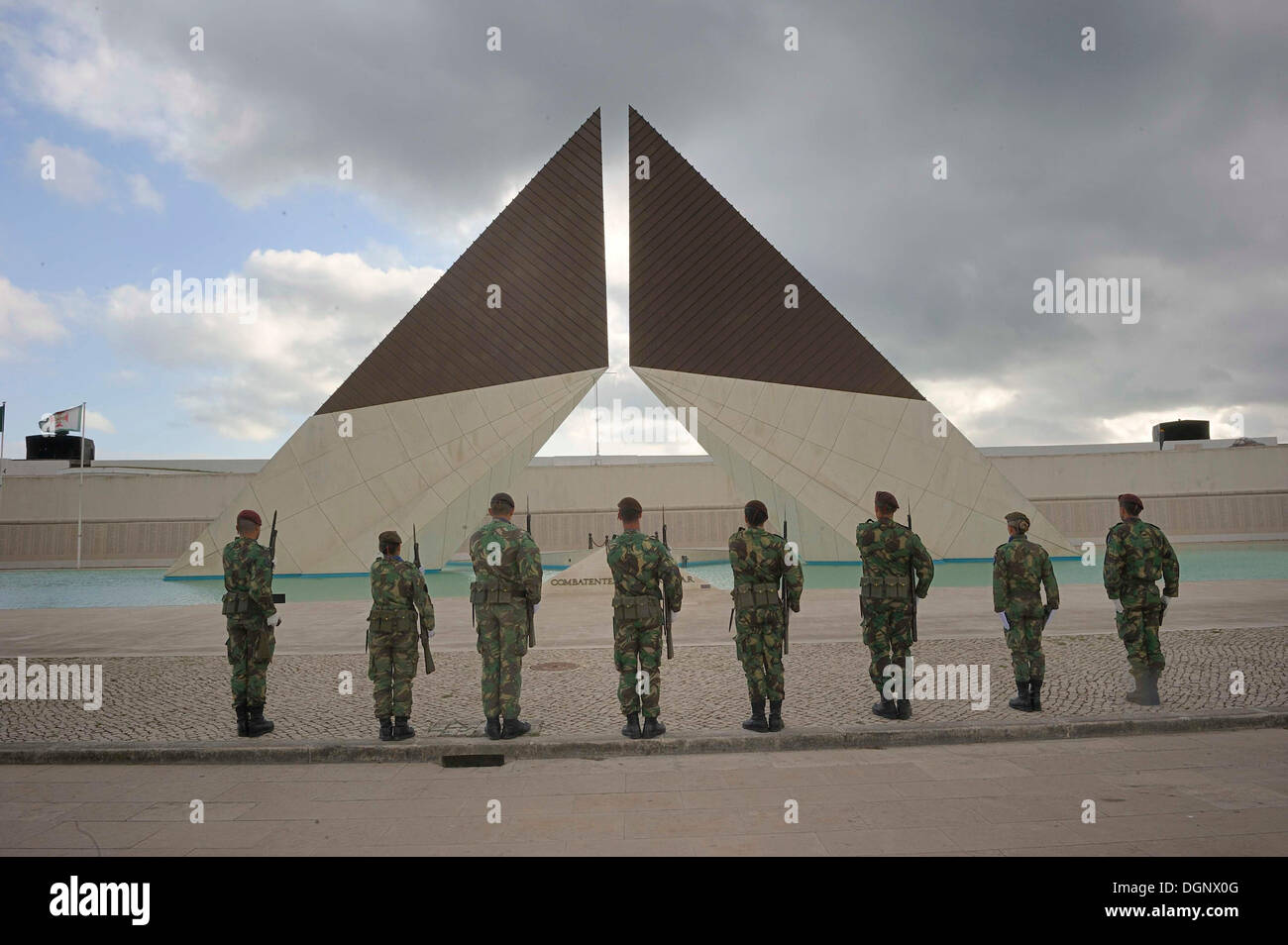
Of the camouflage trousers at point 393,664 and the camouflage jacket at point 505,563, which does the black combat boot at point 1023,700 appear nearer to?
the camouflage jacket at point 505,563

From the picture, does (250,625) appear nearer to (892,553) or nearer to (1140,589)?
(892,553)

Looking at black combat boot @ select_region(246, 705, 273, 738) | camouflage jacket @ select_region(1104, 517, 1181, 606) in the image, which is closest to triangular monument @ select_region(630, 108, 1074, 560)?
camouflage jacket @ select_region(1104, 517, 1181, 606)

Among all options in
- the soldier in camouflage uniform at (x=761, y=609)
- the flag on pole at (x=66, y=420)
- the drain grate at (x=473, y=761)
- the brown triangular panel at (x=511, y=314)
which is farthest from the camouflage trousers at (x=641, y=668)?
the flag on pole at (x=66, y=420)

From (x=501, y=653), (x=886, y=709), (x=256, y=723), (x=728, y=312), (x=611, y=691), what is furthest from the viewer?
(x=728, y=312)

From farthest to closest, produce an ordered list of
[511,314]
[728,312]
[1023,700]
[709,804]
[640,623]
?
[728,312]
[511,314]
[1023,700]
[640,623]
[709,804]

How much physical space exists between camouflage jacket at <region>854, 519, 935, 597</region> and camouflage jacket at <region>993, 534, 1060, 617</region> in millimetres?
486

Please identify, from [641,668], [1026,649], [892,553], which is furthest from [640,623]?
[1026,649]

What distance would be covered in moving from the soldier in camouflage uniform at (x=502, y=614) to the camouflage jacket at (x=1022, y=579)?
2858 mm

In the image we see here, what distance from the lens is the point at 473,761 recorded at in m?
4.02

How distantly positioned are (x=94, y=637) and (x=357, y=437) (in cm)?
708

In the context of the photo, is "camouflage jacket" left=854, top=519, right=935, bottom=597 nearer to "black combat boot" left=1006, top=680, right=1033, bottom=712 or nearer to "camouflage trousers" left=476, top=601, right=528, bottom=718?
"black combat boot" left=1006, top=680, right=1033, bottom=712

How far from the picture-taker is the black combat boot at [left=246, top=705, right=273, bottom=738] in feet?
14.6

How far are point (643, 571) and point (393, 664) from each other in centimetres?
148
